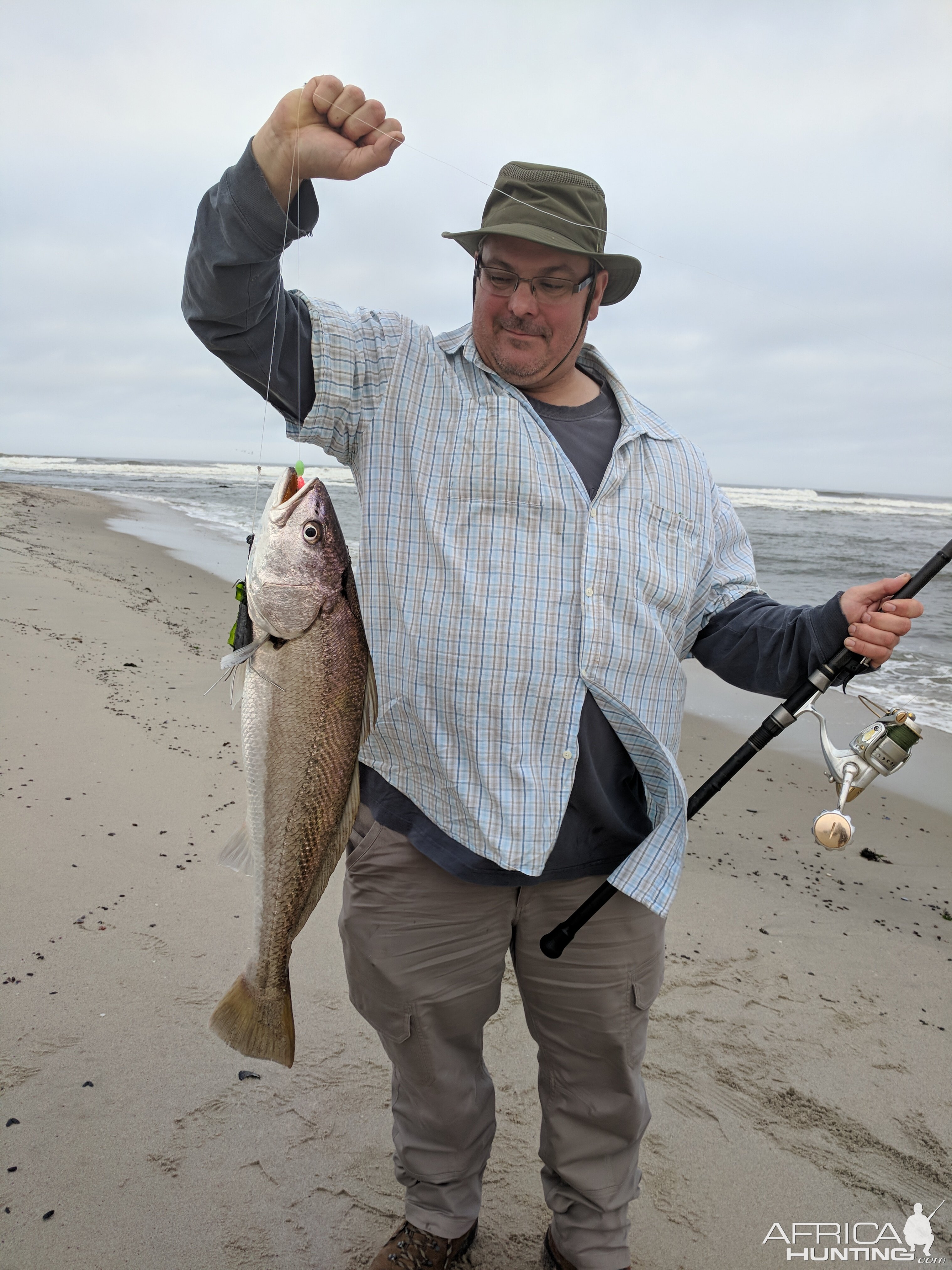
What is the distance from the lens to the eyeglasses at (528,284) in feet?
8.00

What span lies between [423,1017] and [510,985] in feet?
5.37

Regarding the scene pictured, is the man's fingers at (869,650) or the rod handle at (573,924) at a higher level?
the man's fingers at (869,650)

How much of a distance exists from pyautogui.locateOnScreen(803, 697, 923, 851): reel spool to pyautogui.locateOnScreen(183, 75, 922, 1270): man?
405mm

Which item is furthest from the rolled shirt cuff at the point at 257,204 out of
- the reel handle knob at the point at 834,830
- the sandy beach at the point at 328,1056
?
the sandy beach at the point at 328,1056

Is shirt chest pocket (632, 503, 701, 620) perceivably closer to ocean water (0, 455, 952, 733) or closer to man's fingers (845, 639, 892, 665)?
man's fingers (845, 639, 892, 665)

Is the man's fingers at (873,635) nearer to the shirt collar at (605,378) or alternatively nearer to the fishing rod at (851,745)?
the fishing rod at (851,745)

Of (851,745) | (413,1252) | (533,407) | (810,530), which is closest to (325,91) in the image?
(533,407)

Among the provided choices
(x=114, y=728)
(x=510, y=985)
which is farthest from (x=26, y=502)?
(x=510, y=985)

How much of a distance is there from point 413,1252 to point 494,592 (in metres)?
1.89

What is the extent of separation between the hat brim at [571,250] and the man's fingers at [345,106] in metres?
0.42

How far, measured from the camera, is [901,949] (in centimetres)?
438

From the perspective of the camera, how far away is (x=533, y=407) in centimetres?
252

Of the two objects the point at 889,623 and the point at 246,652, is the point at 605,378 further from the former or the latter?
the point at 246,652

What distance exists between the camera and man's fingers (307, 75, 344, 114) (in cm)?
212
